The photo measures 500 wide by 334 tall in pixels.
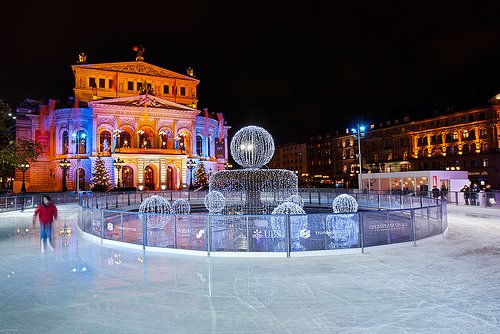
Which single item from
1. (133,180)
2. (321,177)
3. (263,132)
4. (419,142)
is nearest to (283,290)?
(263,132)

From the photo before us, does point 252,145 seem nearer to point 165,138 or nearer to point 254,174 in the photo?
point 254,174

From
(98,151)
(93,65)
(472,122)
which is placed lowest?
(98,151)

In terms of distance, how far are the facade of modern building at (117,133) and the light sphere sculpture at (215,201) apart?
91.7 ft

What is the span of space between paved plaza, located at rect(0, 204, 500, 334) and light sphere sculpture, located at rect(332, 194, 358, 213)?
12628mm

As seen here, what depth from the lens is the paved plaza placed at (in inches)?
223

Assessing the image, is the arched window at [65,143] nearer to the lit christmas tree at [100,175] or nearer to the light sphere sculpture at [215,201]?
the lit christmas tree at [100,175]

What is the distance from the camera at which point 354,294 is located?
7082 mm

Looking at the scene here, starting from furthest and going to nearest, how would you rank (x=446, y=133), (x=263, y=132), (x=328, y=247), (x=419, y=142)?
(x=419, y=142), (x=446, y=133), (x=263, y=132), (x=328, y=247)

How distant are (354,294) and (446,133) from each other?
83.6 m

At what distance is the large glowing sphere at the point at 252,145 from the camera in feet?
67.7

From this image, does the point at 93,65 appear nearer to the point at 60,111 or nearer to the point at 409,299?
the point at 60,111

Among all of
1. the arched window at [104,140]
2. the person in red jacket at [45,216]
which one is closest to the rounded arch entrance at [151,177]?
the arched window at [104,140]

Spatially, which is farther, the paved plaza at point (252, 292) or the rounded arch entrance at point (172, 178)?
the rounded arch entrance at point (172, 178)

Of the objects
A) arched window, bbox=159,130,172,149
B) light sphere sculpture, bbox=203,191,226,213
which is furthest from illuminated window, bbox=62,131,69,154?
light sphere sculpture, bbox=203,191,226,213
